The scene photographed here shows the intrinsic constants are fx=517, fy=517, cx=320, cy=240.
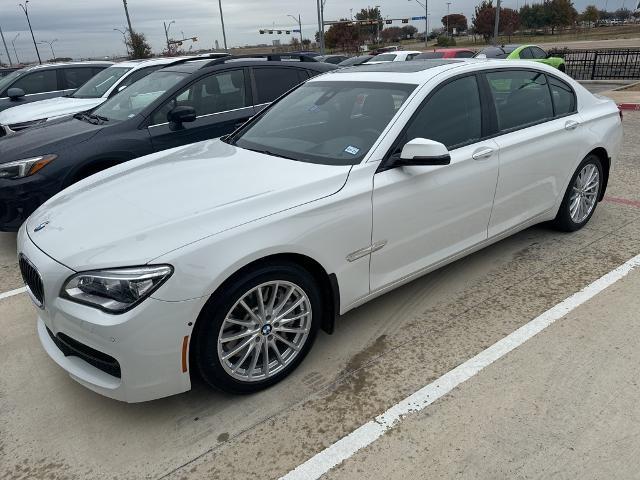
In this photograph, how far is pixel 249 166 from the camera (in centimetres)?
318

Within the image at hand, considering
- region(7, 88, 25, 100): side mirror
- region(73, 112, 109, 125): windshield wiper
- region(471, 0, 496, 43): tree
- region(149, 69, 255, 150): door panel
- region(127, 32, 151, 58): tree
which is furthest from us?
region(471, 0, 496, 43): tree

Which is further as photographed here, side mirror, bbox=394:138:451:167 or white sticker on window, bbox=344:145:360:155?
white sticker on window, bbox=344:145:360:155

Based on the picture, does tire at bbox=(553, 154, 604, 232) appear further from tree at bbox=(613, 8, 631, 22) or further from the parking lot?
tree at bbox=(613, 8, 631, 22)

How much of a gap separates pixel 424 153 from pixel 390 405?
140cm

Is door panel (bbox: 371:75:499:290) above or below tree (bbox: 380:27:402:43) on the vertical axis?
above

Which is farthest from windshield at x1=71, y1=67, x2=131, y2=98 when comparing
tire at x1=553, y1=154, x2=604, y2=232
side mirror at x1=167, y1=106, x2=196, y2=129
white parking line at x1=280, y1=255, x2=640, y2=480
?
white parking line at x1=280, y1=255, x2=640, y2=480

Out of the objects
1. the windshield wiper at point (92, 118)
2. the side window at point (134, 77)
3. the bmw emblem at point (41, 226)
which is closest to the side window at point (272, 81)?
the windshield wiper at point (92, 118)

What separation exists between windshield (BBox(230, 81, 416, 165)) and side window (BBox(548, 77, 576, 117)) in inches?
67.5

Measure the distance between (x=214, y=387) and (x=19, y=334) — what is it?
1.78m

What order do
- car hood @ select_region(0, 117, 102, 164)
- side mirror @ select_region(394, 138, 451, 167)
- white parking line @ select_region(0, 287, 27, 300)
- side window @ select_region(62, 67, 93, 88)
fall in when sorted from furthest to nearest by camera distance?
side window @ select_region(62, 67, 93, 88)
car hood @ select_region(0, 117, 102, 164)
white parking line @ select_region(0, 287, 27, 300)
side mirror @ select_region(394, 138, 451, 167)

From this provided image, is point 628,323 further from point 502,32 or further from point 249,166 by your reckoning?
point 502,32

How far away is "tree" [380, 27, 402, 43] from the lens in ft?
309

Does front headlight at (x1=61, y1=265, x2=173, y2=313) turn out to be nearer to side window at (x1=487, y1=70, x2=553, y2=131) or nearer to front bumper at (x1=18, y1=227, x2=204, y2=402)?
front bumper at (x1=18, y1=227, x2=204, y2=402)

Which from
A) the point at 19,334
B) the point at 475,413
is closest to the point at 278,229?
the point at 475,413
